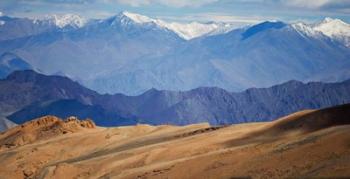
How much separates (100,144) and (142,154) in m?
23.1

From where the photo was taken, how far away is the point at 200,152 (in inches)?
2302

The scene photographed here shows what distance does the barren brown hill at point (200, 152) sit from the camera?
137 ft

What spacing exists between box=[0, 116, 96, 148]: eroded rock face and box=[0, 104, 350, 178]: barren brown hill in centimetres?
137

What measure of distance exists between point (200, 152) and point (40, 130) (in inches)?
2077

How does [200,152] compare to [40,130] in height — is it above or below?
above

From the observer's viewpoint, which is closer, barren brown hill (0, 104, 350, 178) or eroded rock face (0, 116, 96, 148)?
barren brown hill (0, 104, 350, 178)

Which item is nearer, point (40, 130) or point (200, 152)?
point (200, 152)

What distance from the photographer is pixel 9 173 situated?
237ft

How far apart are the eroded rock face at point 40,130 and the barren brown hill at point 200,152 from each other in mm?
1373

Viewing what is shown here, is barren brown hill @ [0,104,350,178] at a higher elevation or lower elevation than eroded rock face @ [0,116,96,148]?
higher

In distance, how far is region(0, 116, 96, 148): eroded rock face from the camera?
101 m

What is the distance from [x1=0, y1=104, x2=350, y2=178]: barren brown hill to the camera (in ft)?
137

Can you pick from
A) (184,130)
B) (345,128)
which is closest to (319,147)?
(345,128)

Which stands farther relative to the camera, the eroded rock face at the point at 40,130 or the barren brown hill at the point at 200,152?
the eroded rock face at the point at 40,130
